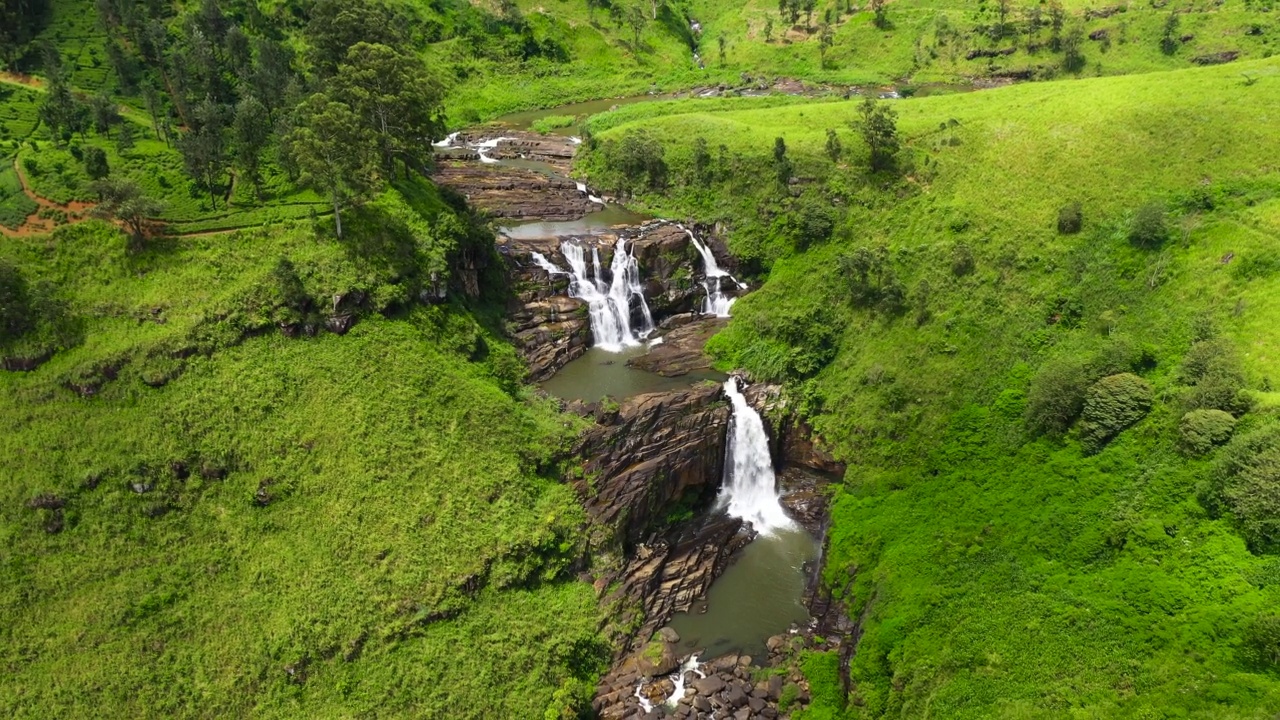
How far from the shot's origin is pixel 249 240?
57.9 meters

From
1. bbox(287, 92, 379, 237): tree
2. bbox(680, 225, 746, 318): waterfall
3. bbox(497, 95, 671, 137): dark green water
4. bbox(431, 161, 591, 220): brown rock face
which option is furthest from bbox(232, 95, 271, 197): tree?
bbox(497, 95, 671, 137): dark green water

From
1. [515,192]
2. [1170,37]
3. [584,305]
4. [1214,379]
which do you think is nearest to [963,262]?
[1214,379]

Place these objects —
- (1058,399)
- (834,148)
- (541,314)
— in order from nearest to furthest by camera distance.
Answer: (1058,399) < (541,314) < (834,148)

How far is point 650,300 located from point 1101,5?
136m

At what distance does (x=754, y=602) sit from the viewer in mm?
50094

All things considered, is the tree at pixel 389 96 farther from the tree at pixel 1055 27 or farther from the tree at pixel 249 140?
the tree at pixel 1055 27

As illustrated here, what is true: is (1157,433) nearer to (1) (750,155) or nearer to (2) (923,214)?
(2) (923,214)

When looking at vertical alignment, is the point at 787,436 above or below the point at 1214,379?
below

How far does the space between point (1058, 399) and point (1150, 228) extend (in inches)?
857

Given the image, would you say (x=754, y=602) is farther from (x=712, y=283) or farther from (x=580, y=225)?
(x=580, y=225)

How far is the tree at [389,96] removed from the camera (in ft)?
215

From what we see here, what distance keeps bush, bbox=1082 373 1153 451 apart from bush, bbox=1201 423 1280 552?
648 cm

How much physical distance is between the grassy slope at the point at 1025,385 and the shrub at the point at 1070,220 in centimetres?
74

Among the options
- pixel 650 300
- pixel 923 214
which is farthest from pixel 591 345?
pixel 923 214
